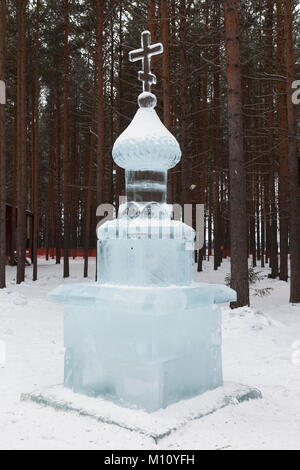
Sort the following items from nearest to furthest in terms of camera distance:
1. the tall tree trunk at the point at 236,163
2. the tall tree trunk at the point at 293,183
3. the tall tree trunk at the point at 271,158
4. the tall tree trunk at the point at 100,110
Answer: the tall tree trunk at the point at 236,163
the tall tree trunk at the point at 293,183
the tall tree trunk at the point at 100,110
the tall tree trunk at the point at 271,158

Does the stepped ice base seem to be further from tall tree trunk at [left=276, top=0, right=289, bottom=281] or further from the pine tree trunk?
the pine tree trunk

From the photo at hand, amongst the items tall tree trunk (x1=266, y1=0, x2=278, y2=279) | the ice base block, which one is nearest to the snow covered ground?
the ice base block

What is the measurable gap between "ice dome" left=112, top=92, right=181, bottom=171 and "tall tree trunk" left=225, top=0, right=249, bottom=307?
475 cm

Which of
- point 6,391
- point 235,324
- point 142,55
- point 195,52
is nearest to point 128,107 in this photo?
point 195,52

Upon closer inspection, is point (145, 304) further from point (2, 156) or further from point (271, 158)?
point (271, 158)

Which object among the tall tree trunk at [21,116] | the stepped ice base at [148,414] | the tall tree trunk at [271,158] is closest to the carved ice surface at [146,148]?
the stepped ice base at [148,414]

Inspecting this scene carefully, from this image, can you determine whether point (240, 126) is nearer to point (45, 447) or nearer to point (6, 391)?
point (6, 391)

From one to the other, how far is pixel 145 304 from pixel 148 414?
92cm

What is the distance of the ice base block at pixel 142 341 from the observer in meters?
3.84

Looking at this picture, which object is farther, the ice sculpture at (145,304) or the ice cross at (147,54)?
the ice cross at (147,54)

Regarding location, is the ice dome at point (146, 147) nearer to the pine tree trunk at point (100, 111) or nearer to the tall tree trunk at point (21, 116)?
the pine tree trunk at point (100, 111)

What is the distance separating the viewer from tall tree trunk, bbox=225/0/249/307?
9.05 m

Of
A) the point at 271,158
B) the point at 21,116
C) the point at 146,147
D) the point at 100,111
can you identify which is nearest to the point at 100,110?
the point at 100,111

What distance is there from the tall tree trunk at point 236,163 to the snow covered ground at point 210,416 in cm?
81
